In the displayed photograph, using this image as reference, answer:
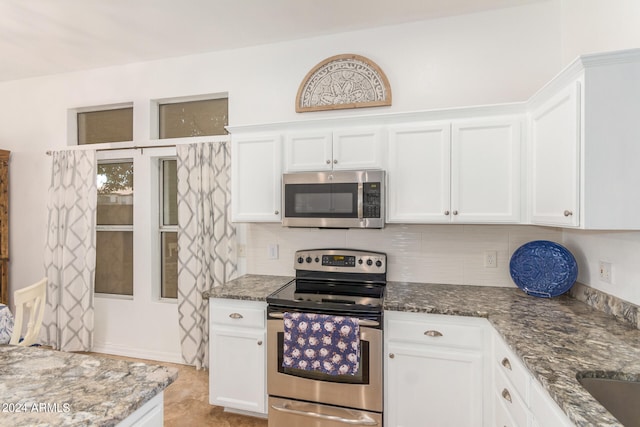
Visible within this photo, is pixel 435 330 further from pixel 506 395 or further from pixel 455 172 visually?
pixel 455 172

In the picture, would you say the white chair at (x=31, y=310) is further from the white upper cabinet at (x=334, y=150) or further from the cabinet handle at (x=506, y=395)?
the cabinet handle at (x=506, y=395)

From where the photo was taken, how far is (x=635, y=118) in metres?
1.33

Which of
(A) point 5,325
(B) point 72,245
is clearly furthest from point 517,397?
(B) point 72,245

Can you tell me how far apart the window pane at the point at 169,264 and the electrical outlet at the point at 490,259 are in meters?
2.65

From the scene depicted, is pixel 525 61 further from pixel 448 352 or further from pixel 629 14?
pixel 448 352

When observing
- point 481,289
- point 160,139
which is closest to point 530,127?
point 481,289

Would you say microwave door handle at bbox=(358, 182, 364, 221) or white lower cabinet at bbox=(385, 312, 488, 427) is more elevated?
microwave door handle at bbox=(358, 182, 364, 221)

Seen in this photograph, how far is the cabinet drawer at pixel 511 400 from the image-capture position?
130 centimetres

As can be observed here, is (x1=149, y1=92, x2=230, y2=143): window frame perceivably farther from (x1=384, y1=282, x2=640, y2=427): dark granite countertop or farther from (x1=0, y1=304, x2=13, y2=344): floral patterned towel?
(x1=384, y1=282, x2=640, y2=427): dark granite countertop

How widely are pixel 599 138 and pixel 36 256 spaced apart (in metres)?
4.59

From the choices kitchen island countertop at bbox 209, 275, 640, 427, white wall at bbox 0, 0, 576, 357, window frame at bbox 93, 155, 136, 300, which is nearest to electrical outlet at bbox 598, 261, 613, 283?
kitchen island countertop at bbox 209, 275, 640, 427

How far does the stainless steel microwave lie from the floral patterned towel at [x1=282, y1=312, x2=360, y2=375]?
2.06 feet

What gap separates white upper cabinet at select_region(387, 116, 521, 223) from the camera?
202 cm

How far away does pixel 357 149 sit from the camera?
7.39 feet
